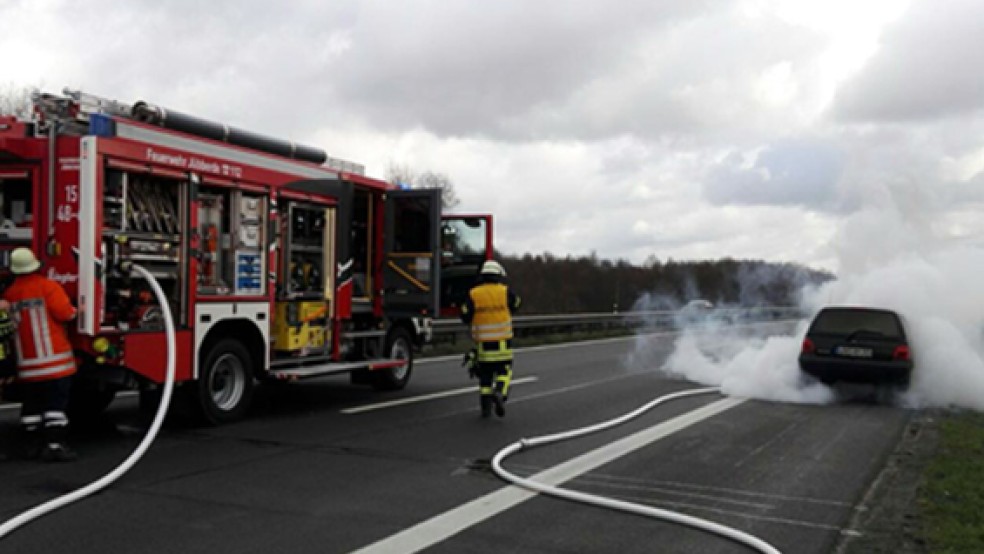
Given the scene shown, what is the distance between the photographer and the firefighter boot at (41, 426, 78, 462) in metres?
7.22

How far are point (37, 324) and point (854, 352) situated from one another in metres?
10.6

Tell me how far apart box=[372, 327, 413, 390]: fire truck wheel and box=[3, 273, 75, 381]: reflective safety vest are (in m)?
5.50

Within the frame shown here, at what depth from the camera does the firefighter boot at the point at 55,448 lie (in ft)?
23.7

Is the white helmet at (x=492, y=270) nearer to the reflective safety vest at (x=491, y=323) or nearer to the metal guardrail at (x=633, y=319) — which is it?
the reflective safety vest at (x=491, y=323)

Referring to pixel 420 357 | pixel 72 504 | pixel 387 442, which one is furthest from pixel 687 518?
pixel 420 357

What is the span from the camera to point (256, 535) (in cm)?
531

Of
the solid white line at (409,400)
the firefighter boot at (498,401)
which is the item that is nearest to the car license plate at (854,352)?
the solid white line at (409,400)

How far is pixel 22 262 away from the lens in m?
7.40

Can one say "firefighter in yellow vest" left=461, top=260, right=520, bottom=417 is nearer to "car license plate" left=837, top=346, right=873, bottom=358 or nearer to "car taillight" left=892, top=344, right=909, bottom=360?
"car license plate" left=837, top=346, right=873, bottom=358

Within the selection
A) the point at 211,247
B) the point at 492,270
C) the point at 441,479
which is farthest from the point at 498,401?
the point at 211,247

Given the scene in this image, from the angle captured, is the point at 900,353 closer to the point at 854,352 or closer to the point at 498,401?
the point at 854,352

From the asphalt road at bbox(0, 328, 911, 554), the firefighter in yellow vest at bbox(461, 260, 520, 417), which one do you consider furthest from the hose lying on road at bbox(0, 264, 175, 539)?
the firefighter in yellow vest at bbox(461, 260, 520, 417)

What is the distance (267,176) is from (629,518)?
586cm

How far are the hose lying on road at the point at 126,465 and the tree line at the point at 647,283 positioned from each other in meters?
17.0
